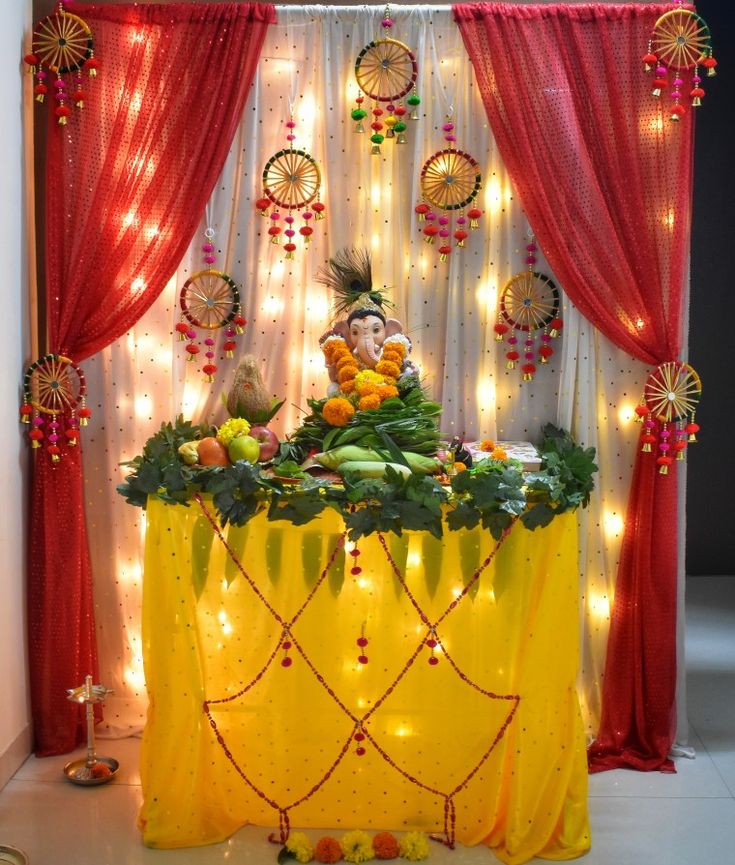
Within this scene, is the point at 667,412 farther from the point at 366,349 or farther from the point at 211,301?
the point at 211,301

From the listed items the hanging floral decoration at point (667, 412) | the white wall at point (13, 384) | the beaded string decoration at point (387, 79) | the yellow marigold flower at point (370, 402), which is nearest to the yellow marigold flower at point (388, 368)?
the yellow marigold flower at point (370, 402)

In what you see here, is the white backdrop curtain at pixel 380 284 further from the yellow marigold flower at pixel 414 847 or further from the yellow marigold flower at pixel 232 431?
the yellow marigold flower at pixel 414 847

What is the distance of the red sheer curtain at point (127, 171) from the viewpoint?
11.8ft

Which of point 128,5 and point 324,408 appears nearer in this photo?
point 324,408

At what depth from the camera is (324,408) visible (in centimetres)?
330

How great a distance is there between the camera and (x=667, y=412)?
11.8 ft

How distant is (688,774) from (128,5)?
3.25m

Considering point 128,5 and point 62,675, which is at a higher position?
point 128,5

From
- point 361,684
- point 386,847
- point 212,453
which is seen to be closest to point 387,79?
point 212,453

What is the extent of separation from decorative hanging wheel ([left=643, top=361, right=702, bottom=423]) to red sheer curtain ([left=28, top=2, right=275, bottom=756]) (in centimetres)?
167

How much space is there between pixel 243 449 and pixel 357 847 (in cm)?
121

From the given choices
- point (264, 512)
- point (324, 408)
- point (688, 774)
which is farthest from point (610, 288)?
point (688, 774)

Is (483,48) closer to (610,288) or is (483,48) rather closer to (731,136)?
(610,288)

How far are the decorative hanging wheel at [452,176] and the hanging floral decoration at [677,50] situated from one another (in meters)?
0.66
